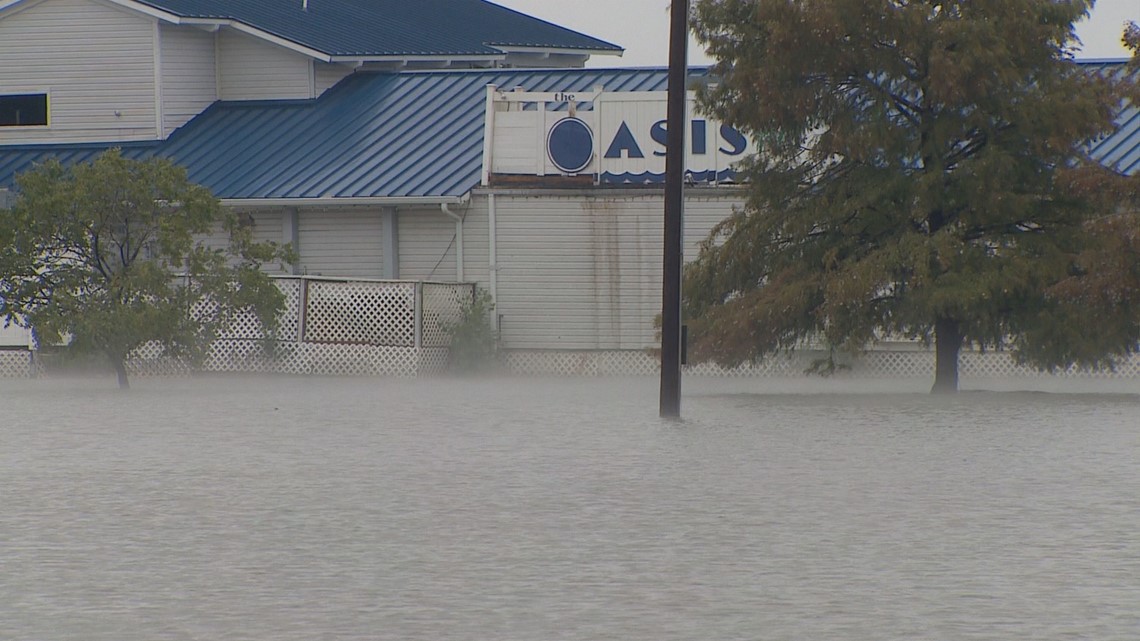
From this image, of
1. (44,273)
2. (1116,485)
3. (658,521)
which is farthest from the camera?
(44,273)

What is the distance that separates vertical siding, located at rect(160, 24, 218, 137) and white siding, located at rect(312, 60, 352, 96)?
2.25 metres

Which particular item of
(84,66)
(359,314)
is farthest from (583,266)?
(84,66)

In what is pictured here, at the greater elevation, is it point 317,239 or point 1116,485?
point 317,239

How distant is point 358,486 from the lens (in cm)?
1570

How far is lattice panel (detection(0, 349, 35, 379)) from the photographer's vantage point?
116 feet

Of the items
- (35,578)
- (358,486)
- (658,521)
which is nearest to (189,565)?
(35,578)

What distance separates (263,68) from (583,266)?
9888 millimetres

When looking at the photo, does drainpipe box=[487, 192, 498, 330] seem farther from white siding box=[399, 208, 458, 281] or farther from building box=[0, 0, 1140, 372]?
white siding box=[399, 208, 458, 281]

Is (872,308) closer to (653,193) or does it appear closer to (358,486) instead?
(653,193)

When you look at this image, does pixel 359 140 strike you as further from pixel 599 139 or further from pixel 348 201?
pixel 599 139

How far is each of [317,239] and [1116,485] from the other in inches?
914

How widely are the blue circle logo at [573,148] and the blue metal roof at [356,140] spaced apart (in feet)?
5.56

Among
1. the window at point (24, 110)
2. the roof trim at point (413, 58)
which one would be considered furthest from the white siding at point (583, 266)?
the window at point (24, 110)

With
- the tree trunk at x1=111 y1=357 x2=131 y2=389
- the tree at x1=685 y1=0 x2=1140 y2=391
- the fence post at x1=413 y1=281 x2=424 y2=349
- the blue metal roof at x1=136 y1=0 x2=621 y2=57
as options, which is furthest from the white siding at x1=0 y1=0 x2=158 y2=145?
the tree at x1=685 y1=0 x2=1140 y2=391
